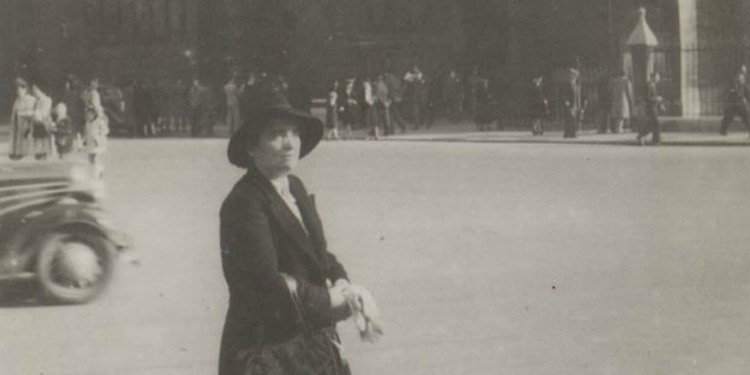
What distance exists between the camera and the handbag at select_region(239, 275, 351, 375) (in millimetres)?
4930

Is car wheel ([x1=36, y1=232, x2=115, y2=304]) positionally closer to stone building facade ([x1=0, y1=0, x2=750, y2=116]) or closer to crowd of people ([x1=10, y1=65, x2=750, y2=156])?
crowd of people ([x1=10, y1=65, x2=750, y2=156])

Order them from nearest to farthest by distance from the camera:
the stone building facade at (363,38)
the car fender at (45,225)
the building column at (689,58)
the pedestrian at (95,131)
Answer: the car fender at (45,225) → the pedestrian at (95,131) → the building column at (689,58) → the stone building facade at (363,38)

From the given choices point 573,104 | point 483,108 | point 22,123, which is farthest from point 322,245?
point 483,108

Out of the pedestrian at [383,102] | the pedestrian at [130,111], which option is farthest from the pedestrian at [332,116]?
the pedestrian at [130,111]

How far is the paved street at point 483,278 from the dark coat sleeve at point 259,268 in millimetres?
3871

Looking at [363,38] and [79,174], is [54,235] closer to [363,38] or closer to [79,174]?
[79,174]

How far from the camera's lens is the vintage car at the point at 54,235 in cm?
1151

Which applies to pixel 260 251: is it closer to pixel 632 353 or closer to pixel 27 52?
pixel 632 353

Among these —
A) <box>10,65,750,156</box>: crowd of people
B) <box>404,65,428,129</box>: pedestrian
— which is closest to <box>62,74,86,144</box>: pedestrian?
<box>10,65,750,156</box>: crowd of people

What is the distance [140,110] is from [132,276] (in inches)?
1337

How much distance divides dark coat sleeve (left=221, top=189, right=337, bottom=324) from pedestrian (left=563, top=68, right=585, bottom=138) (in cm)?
3144

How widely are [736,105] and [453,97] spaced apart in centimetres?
1712

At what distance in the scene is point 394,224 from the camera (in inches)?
670

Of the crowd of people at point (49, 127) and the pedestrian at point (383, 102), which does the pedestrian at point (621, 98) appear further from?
the crowd of people at point (49, 127)
